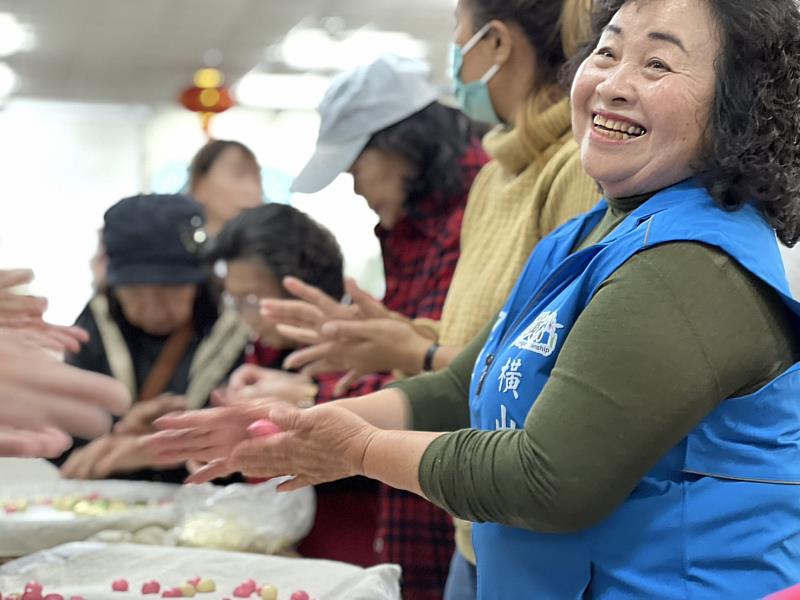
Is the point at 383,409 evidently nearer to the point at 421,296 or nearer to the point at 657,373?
the point at 657,373

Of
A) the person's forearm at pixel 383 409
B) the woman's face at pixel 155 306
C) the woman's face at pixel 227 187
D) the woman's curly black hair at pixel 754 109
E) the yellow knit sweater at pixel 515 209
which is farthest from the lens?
the woman's face at pixel 227 187

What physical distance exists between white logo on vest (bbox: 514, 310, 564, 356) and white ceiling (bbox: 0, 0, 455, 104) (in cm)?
748

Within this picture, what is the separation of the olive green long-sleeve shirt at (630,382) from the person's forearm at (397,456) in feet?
0.23

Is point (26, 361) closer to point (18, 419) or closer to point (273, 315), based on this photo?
point (18, 419)

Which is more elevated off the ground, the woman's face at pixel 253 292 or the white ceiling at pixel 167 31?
the white ceiling at pixel 167 31

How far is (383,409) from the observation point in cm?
149

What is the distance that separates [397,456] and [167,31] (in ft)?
28.7

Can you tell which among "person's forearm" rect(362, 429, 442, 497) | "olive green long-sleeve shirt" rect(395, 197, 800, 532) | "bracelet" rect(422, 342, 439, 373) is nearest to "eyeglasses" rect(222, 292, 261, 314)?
"bracelet" rect(422, 342, 439, 373)

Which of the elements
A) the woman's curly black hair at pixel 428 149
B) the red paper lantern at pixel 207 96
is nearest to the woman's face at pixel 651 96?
the woman's curly black hair at pixel 428 149

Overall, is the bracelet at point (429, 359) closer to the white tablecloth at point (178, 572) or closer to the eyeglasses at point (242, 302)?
the white tablecloth at point (178, 572)

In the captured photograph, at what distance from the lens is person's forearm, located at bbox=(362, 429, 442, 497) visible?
45.6 inches

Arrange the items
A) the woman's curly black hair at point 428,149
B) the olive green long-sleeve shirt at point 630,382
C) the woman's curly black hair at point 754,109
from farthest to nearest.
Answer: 1. the woman's curly black hair at point 428,149
2. the woman's curly black hair at point 754,109
3. the olive green long-sleeve shirt at point 630,382

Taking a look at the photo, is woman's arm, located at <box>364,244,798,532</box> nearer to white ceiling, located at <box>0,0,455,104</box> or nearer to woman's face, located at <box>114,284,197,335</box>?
woman's face, located at <box>114,284,197,335</box>

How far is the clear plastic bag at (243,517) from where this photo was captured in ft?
6.15
